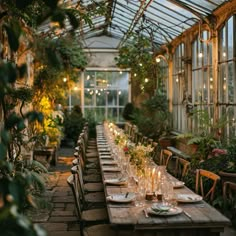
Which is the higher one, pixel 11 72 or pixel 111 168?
pixel 11 72

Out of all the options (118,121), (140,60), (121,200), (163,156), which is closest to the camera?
(121,200)

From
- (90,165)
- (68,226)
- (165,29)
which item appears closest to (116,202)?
(68,226)

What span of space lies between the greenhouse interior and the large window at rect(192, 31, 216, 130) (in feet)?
0.10

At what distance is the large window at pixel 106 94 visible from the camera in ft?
61.3

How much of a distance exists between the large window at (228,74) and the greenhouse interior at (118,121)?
0.12 feet

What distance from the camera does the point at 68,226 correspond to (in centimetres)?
595

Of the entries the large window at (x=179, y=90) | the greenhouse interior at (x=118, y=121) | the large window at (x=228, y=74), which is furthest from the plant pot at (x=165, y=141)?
the large window at (x=228, y=74)

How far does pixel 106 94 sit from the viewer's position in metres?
18.9

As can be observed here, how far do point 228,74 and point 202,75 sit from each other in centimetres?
202

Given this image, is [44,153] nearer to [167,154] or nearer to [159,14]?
[167,154]

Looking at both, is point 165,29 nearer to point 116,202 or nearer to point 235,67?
point 235,67

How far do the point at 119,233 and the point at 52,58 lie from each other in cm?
211

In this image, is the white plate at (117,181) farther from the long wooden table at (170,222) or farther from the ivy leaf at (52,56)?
the ivy leaf at (52,56)

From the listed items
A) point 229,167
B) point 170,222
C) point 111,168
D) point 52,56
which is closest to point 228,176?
point 229,167
